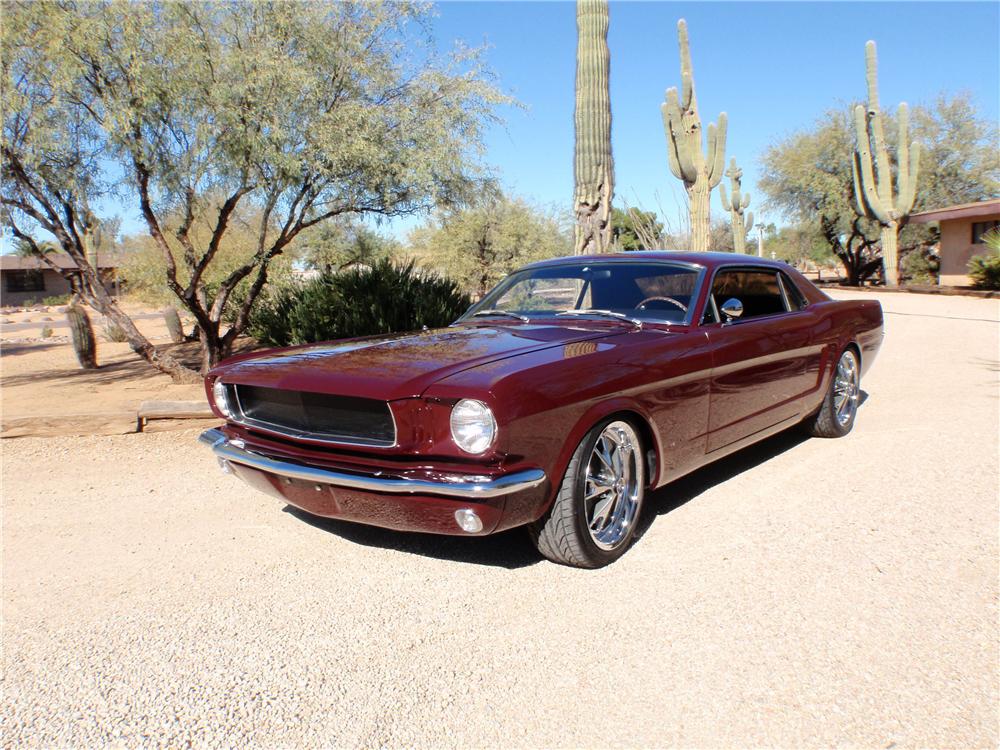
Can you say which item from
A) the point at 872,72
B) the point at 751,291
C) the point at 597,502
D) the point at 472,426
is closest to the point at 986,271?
the point at 872,72

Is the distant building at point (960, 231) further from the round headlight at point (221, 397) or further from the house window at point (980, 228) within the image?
the round headlight at point (221, 397)

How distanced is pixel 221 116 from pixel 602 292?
533 cm

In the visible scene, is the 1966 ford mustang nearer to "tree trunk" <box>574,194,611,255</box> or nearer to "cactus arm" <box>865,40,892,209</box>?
"tree trunk" <box>574,194,611,255</box>

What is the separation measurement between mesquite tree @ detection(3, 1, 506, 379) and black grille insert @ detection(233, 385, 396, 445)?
4.97m

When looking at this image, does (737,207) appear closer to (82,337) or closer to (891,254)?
(891,254)

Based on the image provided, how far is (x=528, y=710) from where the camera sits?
2508 mm

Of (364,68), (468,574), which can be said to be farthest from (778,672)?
(364,68)

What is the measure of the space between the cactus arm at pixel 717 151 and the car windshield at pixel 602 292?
14.2 meters

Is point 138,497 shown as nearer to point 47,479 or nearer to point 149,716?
point 47,479

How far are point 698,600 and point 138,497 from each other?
3.62m

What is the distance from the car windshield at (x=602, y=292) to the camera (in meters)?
4.46

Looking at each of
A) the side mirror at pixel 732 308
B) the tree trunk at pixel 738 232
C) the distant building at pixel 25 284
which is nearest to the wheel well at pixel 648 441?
the side mirror at pixel 732 308

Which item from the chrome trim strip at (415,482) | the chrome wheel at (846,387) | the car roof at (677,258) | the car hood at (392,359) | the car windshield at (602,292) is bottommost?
the chrome wheel at (846,387)

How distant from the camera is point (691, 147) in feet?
57.2
